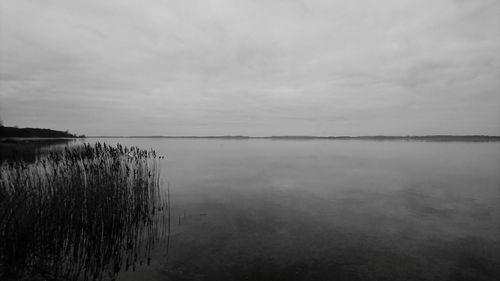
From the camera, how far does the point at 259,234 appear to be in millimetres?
9609

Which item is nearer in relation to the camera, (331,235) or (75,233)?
(75,233)

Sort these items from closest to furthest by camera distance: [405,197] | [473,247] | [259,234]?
[473,247], [259,234], [405,197]

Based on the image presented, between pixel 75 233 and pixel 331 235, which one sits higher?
pixel 75 233

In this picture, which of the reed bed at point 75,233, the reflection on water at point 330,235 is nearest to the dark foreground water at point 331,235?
the reflection on water at point 330,235

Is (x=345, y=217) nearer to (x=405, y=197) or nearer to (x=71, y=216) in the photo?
(x=405, y=197)

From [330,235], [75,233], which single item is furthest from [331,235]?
[75,233]

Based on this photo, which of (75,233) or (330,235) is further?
(330,235)

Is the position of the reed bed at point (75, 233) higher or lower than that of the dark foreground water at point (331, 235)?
higher

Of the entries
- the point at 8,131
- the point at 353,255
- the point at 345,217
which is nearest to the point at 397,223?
the point at 345,217

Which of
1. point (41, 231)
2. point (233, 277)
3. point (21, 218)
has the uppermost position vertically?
point (21, 218)

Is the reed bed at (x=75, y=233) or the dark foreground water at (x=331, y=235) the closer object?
the reed bed at (x=75, y=233)

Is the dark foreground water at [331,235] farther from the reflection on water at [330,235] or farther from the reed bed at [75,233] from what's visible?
the reed bed at [75,233]

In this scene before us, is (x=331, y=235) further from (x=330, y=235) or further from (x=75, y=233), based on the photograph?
(x=75, y=233)

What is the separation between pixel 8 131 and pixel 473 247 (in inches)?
4409
